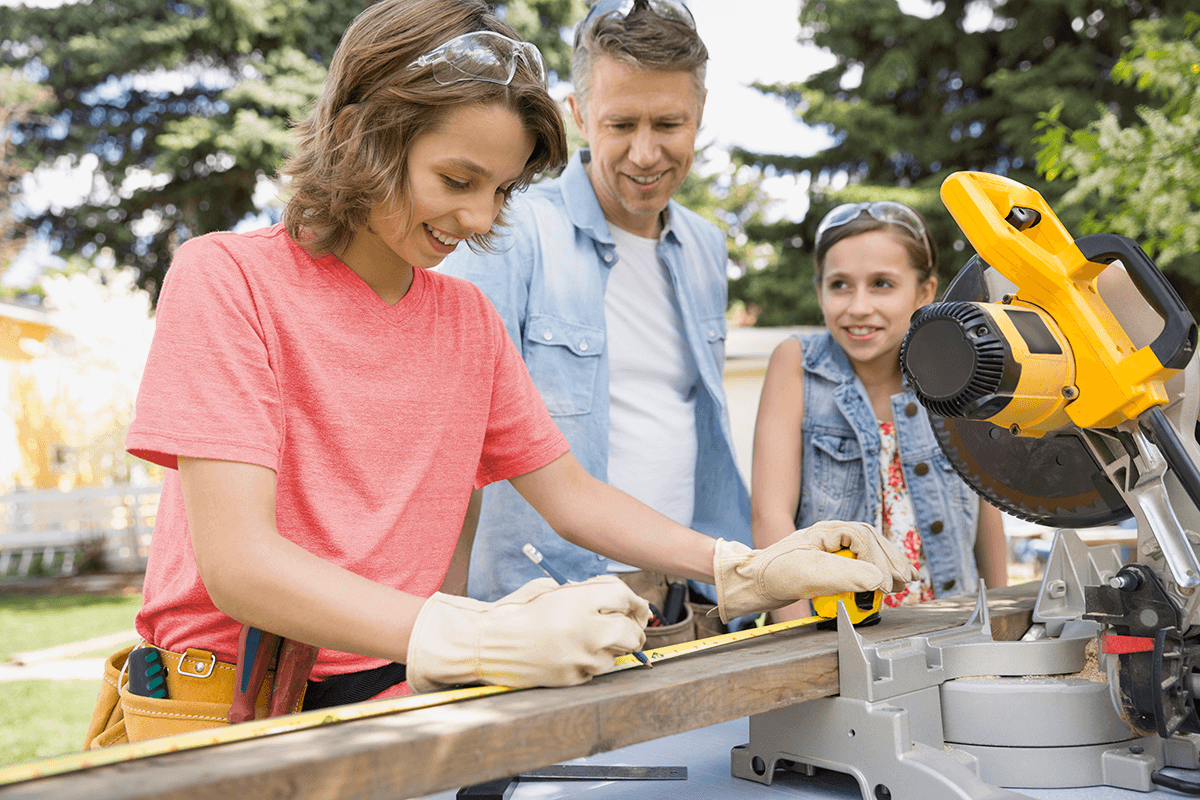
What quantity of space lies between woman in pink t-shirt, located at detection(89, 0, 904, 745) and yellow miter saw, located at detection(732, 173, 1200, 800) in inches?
9.2

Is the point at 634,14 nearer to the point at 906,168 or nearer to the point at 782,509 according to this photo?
the point at 782,509

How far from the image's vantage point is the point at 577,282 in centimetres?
229

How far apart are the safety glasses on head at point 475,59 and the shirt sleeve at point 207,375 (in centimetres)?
41

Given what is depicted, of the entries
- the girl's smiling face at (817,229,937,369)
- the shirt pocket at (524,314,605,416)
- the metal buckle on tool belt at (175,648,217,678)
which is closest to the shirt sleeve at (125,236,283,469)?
the metal buckle on tool belt at (175,648,217,678)

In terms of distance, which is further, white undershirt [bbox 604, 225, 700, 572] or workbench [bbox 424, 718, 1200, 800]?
white undershirt [bbox 604, 225, 700, 572]

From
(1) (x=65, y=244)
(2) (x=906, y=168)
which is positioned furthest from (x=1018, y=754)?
(1) (x=65, y=244)

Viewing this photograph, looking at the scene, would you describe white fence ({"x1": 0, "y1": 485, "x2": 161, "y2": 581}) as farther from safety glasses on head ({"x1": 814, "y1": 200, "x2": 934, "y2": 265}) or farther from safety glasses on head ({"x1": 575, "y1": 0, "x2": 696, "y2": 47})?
safety glasses on head ({"x1": 814, "y1": 200, "x2": 934, "y2": 265})

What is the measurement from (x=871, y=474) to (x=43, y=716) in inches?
253

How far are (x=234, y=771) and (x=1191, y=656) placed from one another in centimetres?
120

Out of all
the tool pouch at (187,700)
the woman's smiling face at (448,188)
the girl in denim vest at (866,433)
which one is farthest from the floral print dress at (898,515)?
the tool pouch at (187,700)

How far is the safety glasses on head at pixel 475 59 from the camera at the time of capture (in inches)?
51.3

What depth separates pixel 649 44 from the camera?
214 cm

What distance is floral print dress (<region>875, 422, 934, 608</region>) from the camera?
7.16 feet

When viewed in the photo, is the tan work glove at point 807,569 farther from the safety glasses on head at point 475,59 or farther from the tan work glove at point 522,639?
the safety glasses on head at point 475,59
